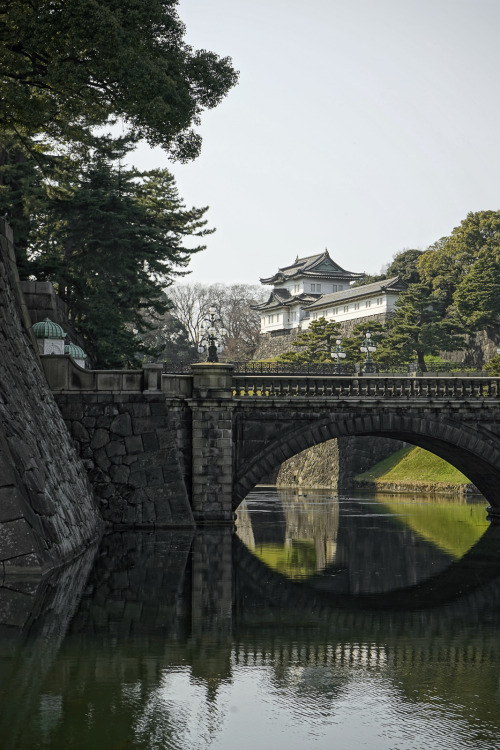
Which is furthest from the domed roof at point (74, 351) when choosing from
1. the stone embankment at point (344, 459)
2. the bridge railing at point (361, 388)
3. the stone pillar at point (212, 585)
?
the stone embankment at point (344, 459)

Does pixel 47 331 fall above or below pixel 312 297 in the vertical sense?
below

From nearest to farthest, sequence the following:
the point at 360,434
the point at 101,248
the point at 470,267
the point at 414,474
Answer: the point at 360,434, the point at 101,248, the point at 414,474, the point at 470,267

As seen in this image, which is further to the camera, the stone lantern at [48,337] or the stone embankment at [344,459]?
the stone embankment at [344,459]

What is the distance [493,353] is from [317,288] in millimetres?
38344

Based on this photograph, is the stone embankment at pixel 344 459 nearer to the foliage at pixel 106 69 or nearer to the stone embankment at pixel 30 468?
the stone embankment at pixel 30 468

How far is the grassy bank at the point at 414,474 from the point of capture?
6203 cm

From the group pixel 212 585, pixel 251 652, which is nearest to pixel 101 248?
A: pixel 212 585

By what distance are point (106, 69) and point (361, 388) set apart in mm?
18375

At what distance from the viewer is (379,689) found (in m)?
11.5

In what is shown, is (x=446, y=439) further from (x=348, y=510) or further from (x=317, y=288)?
(x=317, y=288)

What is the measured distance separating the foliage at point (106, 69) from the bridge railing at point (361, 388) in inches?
431

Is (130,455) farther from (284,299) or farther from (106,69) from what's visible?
(284,299)

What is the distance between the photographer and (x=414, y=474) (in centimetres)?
6731

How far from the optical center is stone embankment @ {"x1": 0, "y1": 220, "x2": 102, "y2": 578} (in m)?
17.1
